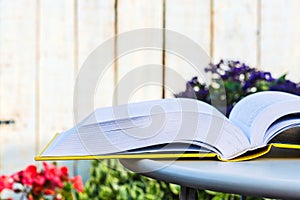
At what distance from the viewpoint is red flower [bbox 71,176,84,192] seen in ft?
6.19

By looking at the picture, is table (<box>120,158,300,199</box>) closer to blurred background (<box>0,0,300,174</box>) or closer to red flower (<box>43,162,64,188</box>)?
red flower (<box>43,162,64,188</box>)

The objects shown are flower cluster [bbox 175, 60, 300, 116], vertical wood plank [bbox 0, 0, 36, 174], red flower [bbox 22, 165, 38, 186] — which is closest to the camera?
flower cluster [bbox 175, 60, 300, 116]

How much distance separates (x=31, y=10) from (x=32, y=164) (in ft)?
1.67

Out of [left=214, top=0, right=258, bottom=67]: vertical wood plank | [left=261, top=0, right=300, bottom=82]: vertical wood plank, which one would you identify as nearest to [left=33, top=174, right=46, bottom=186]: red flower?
[left=214, top=0, right=258, bottom=67]: vertical wood plank

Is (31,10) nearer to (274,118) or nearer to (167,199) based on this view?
(167,199)

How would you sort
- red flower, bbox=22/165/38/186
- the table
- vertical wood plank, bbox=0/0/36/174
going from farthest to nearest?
1. vertical wood plank, bbox=0/0/36/174
2. red flower, bbox=22/165/38/186
3. the table

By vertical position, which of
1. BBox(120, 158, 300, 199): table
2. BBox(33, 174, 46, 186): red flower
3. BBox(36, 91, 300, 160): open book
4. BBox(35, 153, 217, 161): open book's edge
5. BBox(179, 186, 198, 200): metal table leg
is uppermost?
BBox(36, 91, 300, 160): open book

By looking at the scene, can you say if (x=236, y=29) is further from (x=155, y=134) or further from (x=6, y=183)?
(x=155, y=134)

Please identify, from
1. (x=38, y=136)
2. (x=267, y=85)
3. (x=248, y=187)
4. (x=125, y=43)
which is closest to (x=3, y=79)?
(x=38, y=136)

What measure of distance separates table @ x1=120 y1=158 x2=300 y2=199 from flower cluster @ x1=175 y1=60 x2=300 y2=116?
87cm

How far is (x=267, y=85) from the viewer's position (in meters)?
1.67

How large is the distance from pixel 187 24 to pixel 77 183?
640mm

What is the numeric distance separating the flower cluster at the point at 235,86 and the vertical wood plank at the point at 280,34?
29cm

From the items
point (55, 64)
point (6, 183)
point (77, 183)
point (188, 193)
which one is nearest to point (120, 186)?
point (77, 183)
